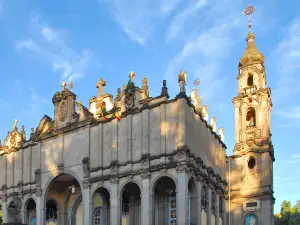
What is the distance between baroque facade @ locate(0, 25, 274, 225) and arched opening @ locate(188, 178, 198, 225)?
70mm

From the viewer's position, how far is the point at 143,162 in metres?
36.7

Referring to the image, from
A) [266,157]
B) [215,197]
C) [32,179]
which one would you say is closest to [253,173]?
[266,157]

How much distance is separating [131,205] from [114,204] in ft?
9.78

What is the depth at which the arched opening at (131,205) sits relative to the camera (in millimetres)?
39562

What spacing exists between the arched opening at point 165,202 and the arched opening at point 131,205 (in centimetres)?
185

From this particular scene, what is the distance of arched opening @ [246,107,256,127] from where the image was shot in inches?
1904

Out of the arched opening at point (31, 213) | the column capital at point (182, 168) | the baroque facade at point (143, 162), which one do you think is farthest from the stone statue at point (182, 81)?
the arched opening at point (31, 213)

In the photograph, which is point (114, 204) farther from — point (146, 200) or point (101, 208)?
point (101, 208)

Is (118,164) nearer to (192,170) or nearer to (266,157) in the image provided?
(192,170)

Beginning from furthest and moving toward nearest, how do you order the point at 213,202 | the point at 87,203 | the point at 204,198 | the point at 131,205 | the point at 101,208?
1. the point at 101,208
2. the point at 213,202
3. the point at 131,205
4. the point at 87,203
5. the point at 204,198

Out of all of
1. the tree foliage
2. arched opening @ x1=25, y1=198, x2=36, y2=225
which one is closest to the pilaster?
arched opening @ x1=25, y1=198, x2=36, y2=225

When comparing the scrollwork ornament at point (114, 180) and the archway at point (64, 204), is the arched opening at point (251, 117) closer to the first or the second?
the scrollwork ornament at point (114, 180)

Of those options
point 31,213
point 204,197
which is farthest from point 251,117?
point 31,213

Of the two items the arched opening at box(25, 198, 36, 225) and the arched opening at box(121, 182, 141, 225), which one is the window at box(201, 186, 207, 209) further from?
the arched opening at box(25, 198, 36, 225)
